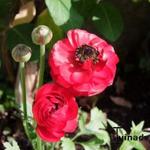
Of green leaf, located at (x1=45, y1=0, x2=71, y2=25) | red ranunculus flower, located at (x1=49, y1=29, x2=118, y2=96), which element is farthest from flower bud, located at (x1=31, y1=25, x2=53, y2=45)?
green leaf, located at (x1=45, y1=0, x2=71, y2=25)

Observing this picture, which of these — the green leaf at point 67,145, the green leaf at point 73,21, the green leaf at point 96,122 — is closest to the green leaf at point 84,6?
the green leaf at point 73,21

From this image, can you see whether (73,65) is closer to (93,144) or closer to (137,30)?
(93,144)

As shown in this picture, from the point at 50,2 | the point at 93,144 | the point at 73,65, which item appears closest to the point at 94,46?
the point at 73,65

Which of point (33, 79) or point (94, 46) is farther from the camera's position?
point (33, 79)

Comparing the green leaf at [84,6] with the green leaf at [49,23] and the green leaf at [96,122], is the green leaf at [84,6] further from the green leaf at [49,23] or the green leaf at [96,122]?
the green leaf at [96,122]

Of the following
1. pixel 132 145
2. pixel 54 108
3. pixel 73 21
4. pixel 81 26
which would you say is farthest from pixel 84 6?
pixel 54 108

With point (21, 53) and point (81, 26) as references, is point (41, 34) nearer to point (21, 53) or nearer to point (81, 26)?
point (21, 53)

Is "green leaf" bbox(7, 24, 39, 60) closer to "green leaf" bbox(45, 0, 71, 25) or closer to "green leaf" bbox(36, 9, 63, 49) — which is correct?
"green leaf" bbox(36, 9, 63, 49)
